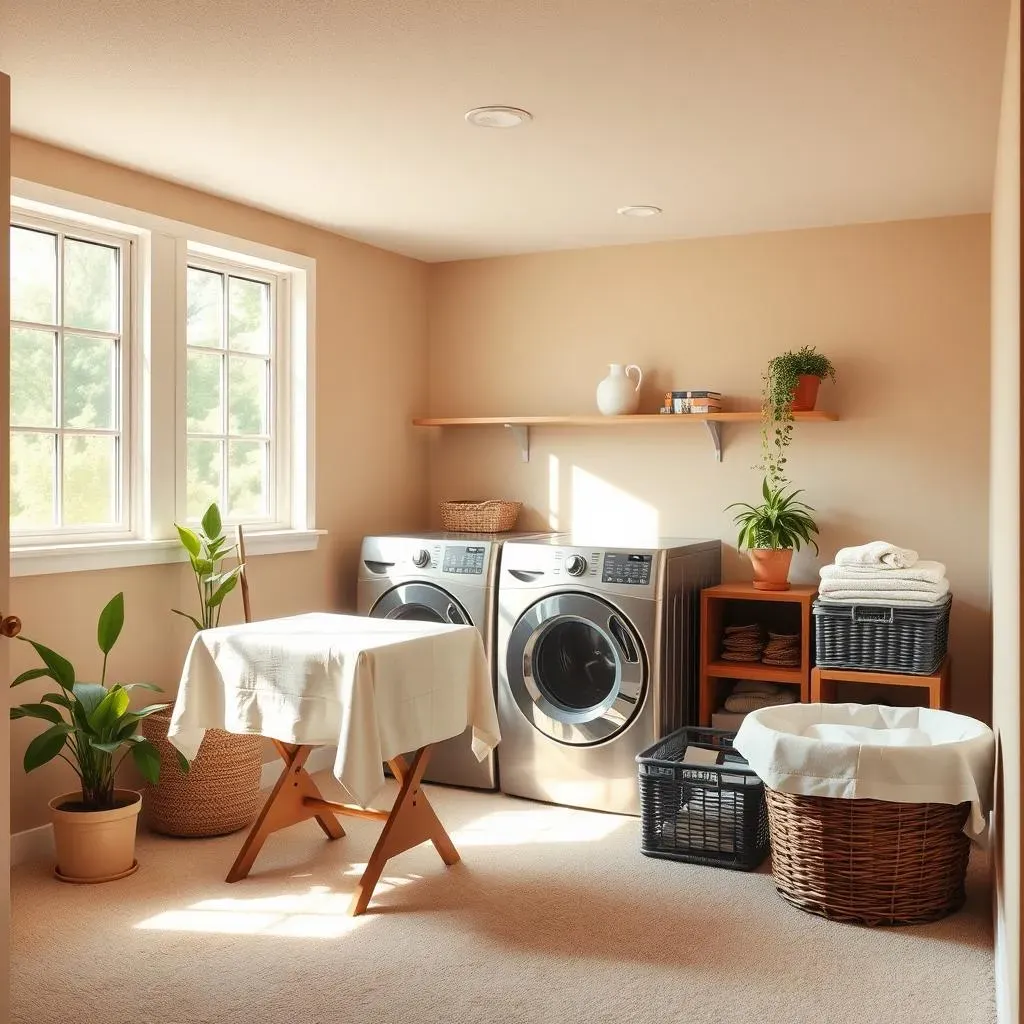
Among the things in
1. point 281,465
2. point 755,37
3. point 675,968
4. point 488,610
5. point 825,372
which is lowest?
point 675,968

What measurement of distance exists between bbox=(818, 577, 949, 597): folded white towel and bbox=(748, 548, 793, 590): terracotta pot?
34 cm

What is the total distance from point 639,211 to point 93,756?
2663 millimetres

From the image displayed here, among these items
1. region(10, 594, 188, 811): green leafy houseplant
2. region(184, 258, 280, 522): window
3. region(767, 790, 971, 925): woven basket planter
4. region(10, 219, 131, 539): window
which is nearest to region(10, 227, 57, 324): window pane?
region(10, 219, 131, 539): window

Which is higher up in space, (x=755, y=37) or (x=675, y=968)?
(x=755, y=37)

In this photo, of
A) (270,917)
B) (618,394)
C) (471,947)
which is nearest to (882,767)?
(471,947)

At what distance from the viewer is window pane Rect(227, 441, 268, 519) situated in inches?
168

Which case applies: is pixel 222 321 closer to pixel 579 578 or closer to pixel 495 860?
pixel 579 578

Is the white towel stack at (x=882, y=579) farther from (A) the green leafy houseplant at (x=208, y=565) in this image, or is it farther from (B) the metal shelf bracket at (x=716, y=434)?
(A) the green leafy houseplant at (x=208, y=565)

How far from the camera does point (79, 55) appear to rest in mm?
2660

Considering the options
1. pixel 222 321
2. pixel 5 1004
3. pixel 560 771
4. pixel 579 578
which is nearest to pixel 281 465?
pixel 222 321

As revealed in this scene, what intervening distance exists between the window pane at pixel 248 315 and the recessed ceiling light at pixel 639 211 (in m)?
1.43

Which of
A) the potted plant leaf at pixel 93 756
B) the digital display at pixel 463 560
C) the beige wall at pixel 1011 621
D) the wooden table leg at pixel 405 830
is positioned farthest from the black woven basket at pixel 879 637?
the potted plant leaf at pixel 93 756

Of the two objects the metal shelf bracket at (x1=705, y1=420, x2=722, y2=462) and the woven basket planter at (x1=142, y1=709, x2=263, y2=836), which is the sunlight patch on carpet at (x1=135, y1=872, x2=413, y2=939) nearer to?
the woven basket planter at (x1=142, y1=709, x2=263, y2=836)

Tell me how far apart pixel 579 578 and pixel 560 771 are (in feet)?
2.36
